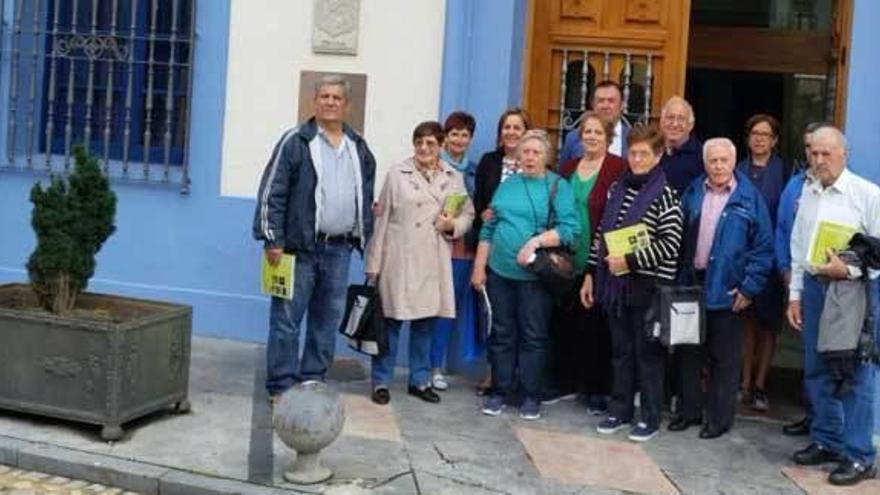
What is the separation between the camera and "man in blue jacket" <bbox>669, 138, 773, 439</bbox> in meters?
6.34

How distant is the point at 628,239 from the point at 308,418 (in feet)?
7.08

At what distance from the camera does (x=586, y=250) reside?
6.78 m

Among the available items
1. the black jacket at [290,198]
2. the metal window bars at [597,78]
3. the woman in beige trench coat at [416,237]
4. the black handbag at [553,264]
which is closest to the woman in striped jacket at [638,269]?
the black handbag at [553,264]

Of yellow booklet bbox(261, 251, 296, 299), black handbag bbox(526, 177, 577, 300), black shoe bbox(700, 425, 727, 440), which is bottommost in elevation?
black shoe bbox(700, 425, 727, 440)

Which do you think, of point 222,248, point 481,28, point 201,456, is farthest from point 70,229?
point 481,28

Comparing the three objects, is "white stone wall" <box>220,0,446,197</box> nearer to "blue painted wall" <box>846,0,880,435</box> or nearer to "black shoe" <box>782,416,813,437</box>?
"blue painted wall" <box>846,0,880,435</box>

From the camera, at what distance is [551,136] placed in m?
7.90

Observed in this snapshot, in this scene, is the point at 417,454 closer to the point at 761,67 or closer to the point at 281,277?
the point at 281,277

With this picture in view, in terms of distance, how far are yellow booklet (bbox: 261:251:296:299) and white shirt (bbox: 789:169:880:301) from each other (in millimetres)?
2758

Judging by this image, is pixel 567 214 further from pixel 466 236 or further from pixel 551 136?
pixel 551 136

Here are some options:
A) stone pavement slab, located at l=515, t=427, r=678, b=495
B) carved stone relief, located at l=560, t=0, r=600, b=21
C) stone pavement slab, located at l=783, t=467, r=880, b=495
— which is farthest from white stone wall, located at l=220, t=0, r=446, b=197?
stone pavement slab, located at l=783, t=467, r=880, b=495

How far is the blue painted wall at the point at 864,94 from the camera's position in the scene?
7.04 m

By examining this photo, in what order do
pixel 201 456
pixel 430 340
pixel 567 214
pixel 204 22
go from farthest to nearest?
1. pixel 204 22
2. pixel 430 340
3. pixel 567 214
4. pixel 201 456

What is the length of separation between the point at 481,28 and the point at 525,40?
35 centimetres
